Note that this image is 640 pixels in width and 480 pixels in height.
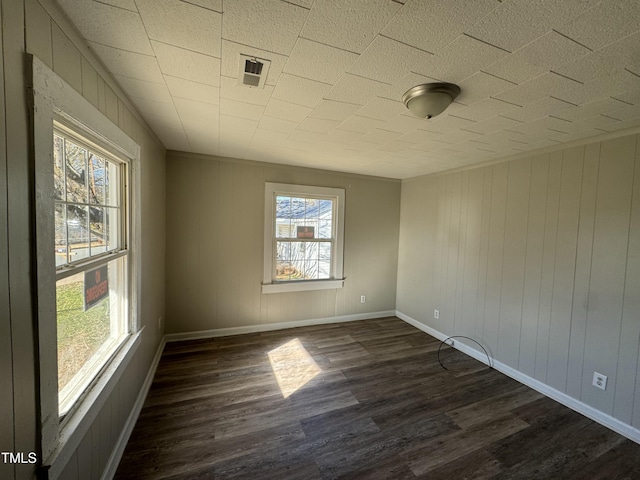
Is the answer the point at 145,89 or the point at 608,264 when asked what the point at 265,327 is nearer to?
the point at 145,89

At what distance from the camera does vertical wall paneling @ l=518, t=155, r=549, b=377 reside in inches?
96.2

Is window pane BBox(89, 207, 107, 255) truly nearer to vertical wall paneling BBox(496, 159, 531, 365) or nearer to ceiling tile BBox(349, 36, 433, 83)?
ceiling tile BBox(349, 36, 433, 83)

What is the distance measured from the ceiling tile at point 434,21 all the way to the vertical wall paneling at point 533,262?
2.12m

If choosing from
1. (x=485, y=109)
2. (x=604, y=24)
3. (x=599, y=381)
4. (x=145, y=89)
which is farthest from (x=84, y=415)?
(x=599, y=381)

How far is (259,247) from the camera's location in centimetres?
347

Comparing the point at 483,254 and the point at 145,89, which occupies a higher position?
the point at 145,89

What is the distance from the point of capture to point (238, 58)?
1.24 metres

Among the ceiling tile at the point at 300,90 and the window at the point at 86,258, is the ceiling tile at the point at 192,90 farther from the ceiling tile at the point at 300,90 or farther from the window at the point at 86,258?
the window at the point at 86,258

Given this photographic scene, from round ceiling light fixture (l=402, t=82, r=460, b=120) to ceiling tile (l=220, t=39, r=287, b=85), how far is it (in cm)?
75

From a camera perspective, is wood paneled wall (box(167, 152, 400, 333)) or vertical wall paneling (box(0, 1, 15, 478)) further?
wood paneled wall (box(167, 152, 400, 333))

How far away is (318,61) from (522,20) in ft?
2.69

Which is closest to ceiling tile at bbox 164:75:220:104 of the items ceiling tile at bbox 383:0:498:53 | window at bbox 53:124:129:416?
window at bbox 53:124:129:416

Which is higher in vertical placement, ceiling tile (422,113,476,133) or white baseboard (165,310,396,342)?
ceiling tile (422,113,476,133)

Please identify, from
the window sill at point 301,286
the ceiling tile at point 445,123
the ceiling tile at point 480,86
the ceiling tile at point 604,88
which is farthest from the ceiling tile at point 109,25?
the window sill at point 301,286
